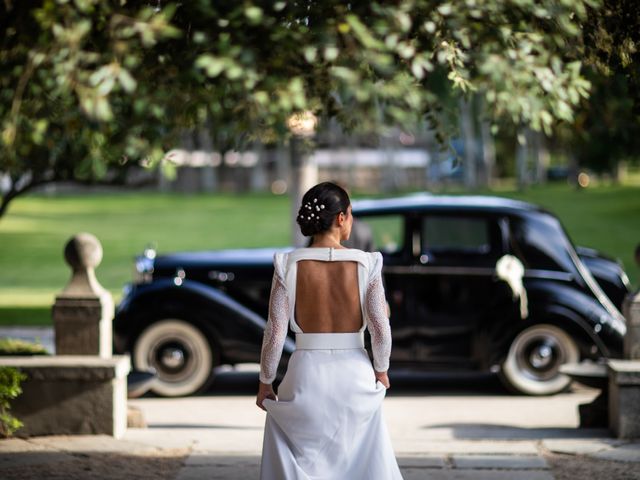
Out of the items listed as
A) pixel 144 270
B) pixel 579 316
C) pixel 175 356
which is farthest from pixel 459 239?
pixel 144 270

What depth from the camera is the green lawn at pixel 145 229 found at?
28.2 metres

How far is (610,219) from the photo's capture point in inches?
1890

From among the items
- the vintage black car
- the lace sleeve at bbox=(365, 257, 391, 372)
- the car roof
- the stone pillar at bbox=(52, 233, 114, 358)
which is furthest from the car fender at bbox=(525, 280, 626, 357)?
the lace sleeve at bbox=(365, 257, 391, 372)

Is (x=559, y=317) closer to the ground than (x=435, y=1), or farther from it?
closer to the ground

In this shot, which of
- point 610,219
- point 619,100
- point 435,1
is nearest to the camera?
point 435,1

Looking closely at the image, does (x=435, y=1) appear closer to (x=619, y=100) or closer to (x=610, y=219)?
(x=619, y=100)

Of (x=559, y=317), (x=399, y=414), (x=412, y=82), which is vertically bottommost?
(x=399, y=414)

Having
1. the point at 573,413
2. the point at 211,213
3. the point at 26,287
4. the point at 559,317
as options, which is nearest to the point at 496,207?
the point at 559,317

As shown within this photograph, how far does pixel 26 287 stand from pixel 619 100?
15836 mm

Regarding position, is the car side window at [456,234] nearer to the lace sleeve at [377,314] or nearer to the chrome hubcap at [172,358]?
the chrome hubcap at [172,358]

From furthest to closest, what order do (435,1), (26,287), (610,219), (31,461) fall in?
(610,219) → (26,287) → (31,461) → (435,1)

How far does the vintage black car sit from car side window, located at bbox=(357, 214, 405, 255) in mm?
12

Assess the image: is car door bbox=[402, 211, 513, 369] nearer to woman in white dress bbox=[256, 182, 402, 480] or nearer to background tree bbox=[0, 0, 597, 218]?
background tree bbox=[0, 0, 597, 218]

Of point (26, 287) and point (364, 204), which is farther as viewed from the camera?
point (26, 287)
